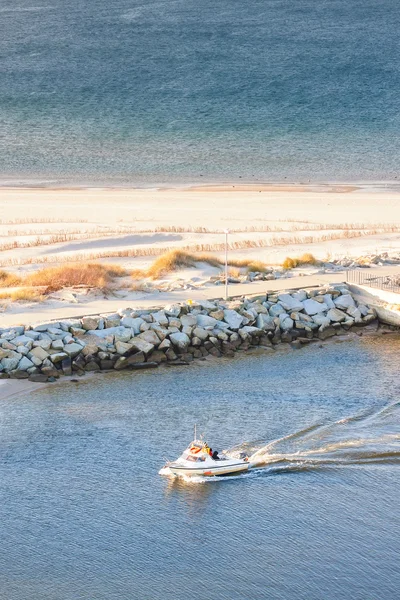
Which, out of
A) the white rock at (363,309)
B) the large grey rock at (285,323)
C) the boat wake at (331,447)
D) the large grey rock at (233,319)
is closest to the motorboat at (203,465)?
the boat wake at (331,447)

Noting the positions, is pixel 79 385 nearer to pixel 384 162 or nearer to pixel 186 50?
pixel 384 162

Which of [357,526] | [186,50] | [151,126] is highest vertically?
[186,50]

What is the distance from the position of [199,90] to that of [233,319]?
93.6 m

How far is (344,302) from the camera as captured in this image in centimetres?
4194

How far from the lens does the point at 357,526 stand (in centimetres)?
2552

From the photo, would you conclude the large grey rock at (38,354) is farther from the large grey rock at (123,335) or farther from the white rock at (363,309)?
the white rock at (363,309)

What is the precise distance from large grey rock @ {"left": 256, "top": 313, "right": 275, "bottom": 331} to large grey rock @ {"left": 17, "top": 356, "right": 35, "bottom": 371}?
28.6 ft

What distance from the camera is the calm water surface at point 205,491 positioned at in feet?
77.3

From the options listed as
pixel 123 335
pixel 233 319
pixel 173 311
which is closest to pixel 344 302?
pixel 233 319

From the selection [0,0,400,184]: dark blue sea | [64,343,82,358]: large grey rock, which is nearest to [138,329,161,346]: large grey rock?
[64,343,82,358]: large grey rock

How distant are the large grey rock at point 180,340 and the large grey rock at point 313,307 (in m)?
5.43

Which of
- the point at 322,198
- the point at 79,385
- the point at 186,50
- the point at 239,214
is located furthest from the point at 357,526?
the point at 186,50

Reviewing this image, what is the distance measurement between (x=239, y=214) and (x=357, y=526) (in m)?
38.2

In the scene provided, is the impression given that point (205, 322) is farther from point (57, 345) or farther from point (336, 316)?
point (57, 345)
